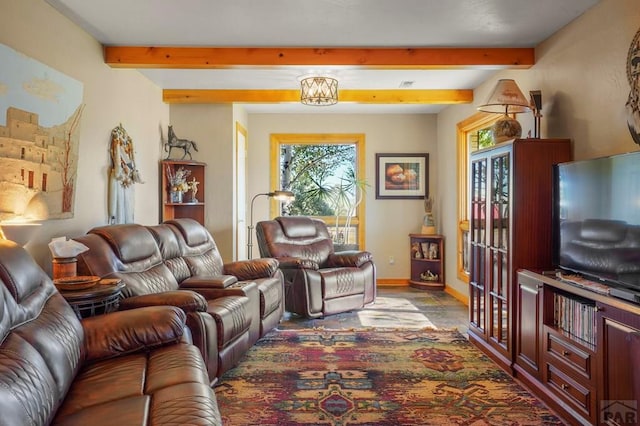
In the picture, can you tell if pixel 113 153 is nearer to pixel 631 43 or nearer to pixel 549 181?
pixel 549 181

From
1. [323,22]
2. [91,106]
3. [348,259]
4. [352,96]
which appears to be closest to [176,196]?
[91,106]

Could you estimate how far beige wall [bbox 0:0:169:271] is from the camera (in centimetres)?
282

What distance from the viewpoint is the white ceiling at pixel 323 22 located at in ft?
9.76

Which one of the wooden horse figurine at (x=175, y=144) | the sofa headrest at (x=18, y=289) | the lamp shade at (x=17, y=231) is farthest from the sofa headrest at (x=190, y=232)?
the sofa headrest at (x=18, y=289)

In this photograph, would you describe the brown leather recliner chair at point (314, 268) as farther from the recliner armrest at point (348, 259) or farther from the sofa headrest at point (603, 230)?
the sofa headrest at point (603, 230)

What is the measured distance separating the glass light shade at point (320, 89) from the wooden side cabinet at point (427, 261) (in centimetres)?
282

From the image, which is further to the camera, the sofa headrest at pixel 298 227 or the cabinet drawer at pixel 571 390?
the sofa headrest at pixel 298 227

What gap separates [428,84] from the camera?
16.4 feet

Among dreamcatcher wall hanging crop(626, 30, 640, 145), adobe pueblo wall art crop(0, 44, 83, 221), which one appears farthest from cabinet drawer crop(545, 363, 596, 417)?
adobe pueblo wall art crop(0, 44, 83, 221)

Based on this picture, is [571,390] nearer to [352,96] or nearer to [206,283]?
[206,283]

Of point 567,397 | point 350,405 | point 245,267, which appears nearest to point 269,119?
point 245,267

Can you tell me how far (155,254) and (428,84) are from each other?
3301mm

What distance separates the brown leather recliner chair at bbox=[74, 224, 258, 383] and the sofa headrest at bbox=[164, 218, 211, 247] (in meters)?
0.53

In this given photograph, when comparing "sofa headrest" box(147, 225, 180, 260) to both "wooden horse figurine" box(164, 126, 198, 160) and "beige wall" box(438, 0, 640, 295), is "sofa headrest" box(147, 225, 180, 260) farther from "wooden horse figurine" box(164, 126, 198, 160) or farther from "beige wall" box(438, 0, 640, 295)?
"beige wall" box(438, 0, 640, 295)
